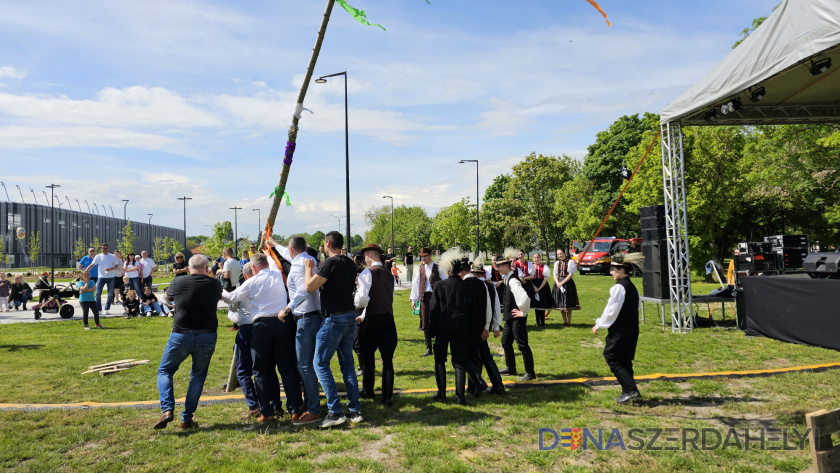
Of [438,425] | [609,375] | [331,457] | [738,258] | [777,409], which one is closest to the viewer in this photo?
[331,457]

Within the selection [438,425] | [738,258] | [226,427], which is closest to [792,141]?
[738,258]

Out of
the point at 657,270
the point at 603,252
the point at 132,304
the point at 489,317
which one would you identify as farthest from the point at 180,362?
the point at 603,252

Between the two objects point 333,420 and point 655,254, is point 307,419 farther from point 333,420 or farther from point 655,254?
point 655,254

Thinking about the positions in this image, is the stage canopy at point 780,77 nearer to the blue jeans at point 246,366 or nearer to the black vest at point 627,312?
the black vest at point 627,312

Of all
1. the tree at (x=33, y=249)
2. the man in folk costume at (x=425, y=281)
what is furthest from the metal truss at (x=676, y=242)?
the tree at (x=33, y=249)

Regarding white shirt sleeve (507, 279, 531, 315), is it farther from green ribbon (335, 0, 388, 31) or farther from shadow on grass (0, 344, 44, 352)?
shadow on grass (0, 344, 44, 352)

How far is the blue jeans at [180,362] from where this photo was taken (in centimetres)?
521

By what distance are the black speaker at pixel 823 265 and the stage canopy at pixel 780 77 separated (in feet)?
11.0

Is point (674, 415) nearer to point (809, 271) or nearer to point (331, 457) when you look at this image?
point (331, 457)

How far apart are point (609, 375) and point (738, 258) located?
317 inches

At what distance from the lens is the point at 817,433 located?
3.07 metres

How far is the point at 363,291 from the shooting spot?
5969 millimetres

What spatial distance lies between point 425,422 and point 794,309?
817 cm

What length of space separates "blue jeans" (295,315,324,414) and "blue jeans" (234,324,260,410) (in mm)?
617
